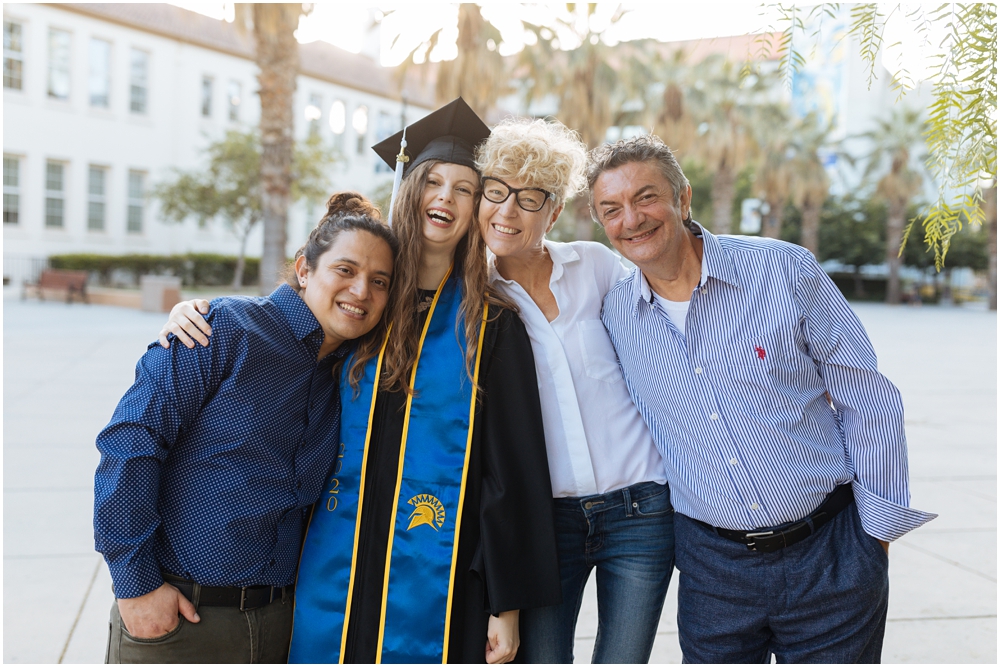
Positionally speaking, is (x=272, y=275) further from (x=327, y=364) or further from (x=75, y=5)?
(x=75, y=5)

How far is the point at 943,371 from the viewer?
485 inches

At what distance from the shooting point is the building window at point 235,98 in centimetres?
2872

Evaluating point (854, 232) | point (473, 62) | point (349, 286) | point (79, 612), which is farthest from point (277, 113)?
point (854, 232)

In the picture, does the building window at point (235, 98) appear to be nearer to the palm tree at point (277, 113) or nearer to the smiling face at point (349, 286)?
the palm tree at point (277, 113)

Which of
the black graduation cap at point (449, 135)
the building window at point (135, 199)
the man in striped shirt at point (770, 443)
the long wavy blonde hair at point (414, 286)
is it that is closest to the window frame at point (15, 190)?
the building window at point (135, 199)

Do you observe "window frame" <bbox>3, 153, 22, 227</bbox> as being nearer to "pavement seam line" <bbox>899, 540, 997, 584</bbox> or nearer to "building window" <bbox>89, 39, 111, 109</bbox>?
"building window" <bbox>89, 39, 111, 109</bbox>

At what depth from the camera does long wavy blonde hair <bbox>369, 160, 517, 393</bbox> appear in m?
2.18

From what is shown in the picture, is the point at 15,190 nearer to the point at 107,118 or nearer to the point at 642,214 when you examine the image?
the point at 107,118

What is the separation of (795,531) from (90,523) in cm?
412

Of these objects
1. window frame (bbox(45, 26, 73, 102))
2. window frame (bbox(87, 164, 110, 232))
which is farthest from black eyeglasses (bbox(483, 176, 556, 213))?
window frame (bbox(45, 26, 73, 102))

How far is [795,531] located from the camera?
207 cm

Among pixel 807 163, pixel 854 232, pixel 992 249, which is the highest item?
pixel 807 163

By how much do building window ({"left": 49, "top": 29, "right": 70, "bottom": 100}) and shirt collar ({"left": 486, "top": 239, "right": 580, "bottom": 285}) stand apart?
2675 cm

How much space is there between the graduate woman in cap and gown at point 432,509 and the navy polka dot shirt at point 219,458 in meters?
0.12
